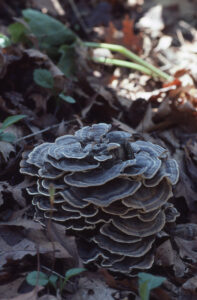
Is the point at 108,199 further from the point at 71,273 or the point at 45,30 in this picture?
the point at 45,30

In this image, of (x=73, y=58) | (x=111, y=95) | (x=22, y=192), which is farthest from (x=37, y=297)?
(x=73, y=58)

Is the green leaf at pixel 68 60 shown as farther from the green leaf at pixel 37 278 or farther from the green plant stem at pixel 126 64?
the green leaf at pixel 37 278

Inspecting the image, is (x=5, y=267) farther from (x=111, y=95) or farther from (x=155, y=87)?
(x=155, y=87)

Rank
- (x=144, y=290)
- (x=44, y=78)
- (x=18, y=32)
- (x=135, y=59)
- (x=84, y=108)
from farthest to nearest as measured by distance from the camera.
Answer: (x=135, y=59)
(x=18, y=32)
(x=84, y=108)
(x=44, y=78)
(x=144, y=290)

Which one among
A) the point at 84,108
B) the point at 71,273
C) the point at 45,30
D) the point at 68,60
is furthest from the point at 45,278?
the point at 45,30

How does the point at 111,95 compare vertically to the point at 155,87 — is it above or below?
above

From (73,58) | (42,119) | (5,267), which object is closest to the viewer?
(5,267)

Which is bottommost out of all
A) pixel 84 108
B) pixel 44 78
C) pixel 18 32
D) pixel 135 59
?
pixel 135 59
